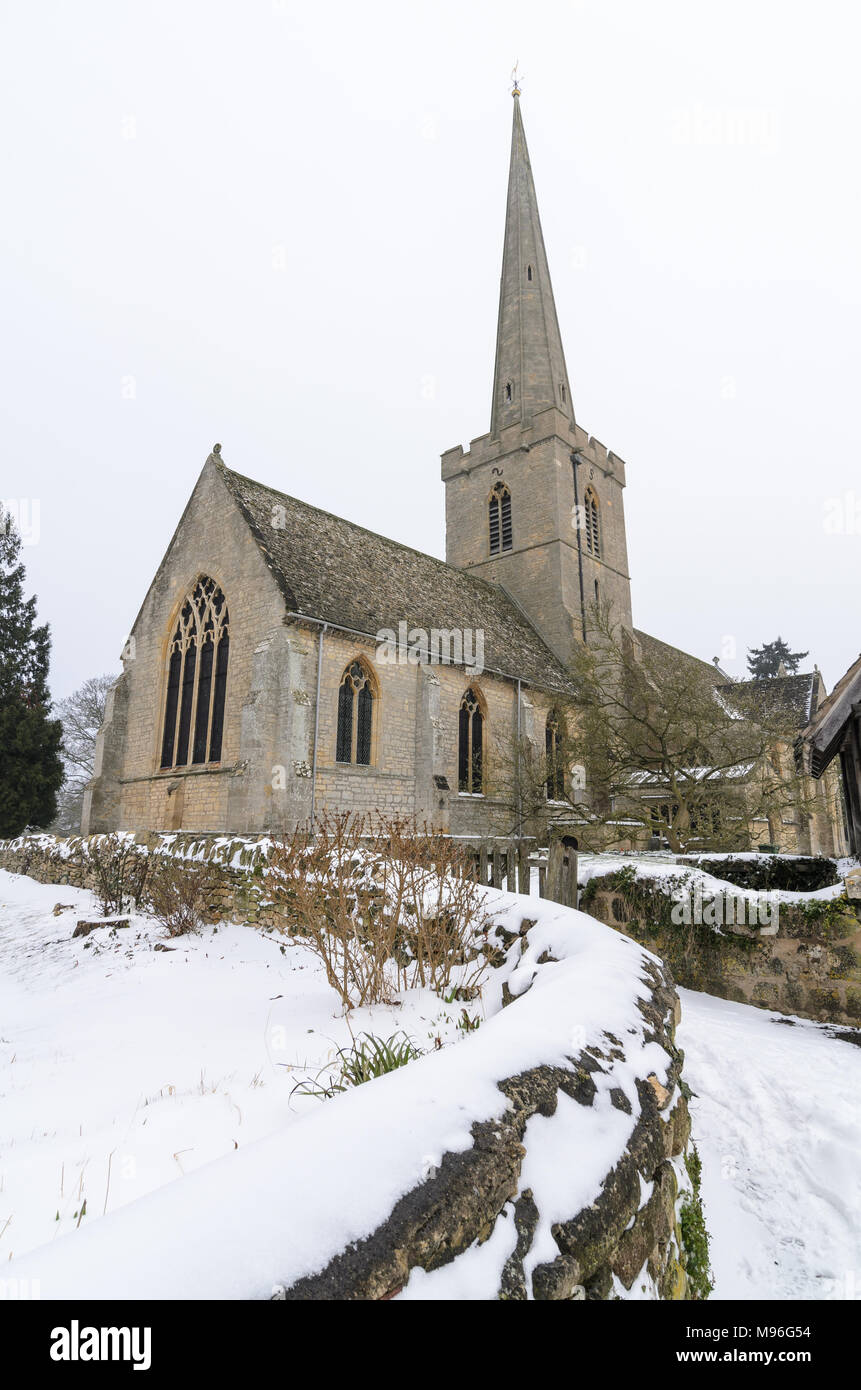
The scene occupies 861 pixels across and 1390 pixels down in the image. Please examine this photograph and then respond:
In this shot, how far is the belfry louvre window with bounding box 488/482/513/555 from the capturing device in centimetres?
2944

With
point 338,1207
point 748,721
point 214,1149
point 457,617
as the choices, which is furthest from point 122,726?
point 338,1207

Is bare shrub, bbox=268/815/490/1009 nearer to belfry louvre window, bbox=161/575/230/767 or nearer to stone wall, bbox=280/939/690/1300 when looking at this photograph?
stone wall, bbox=280/939/690/1300

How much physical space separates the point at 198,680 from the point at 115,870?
7.57 meters

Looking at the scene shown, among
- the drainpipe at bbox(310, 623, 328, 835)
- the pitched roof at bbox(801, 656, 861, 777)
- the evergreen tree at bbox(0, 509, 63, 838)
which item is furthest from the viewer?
the evergreen tree at bbox(0, 509, 63, 838)

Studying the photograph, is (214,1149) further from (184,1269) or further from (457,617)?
(457,617)

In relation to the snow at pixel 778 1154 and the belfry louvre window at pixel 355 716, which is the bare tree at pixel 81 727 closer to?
the belfry louvre window at pixel 355 716

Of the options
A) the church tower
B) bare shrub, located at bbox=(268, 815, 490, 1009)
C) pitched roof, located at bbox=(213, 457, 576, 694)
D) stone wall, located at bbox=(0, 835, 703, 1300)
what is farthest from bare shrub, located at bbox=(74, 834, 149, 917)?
the church tower

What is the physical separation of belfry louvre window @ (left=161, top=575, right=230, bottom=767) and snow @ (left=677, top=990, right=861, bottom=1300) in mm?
14197

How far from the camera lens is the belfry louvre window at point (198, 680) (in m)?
17.9

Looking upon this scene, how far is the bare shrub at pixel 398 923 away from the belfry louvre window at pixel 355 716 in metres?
11.4

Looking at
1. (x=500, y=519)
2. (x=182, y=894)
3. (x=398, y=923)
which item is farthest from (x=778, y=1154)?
(x=500, y=519)

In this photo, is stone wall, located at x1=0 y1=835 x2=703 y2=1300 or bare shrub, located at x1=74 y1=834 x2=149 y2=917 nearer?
stone wall, located at x1=0 y1=835 x2=703 y2=1300

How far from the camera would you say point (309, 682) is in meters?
16.5
